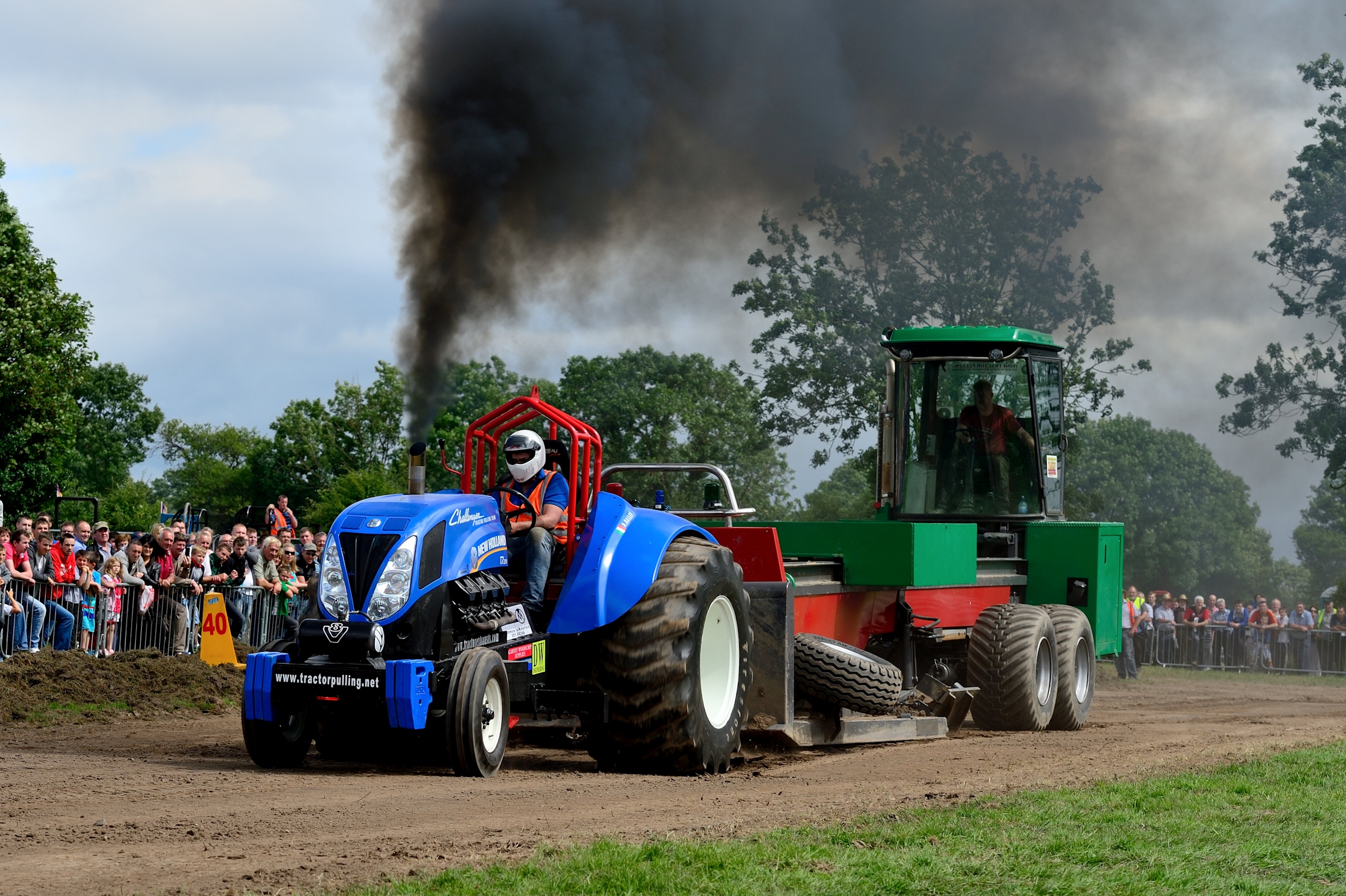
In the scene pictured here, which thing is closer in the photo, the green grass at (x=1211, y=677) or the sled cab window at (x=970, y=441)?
the sled cab window at (x=970, y=441)

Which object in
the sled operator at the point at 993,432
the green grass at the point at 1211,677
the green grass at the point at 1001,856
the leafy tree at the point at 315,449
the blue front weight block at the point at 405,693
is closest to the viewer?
the green grass at the point at 1001,856

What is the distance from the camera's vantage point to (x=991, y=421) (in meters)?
13.5

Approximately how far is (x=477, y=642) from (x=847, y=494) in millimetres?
74638

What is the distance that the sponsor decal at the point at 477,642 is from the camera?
7875mm

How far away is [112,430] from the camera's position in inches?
2689

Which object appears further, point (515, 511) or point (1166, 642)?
point (1166, 642)

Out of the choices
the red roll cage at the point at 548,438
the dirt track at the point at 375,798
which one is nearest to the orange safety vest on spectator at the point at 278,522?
the dirt track at the point at 375,798

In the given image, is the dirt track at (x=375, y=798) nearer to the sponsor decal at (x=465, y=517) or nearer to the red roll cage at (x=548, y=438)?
the sponsor decal at (x=465, y=517)

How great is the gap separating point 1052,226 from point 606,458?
21371 mm

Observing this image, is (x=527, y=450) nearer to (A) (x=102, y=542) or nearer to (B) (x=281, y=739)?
(B) (x=281, y=739)

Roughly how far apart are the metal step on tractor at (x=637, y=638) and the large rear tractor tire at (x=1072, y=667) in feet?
0.08

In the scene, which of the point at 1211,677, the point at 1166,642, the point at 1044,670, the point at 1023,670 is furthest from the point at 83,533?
the point at 1166,642

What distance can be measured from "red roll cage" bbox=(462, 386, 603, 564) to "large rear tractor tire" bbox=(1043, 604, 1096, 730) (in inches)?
205

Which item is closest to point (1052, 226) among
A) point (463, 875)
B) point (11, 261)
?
point (11, 261)
